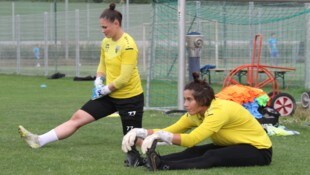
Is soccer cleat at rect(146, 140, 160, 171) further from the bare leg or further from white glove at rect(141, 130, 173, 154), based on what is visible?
the bare leg

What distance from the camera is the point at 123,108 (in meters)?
8.60

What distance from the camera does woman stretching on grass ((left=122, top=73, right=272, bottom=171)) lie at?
6.92 metres

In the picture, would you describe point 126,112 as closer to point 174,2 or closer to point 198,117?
point 198,117

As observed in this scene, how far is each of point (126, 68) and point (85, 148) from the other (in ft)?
4.32

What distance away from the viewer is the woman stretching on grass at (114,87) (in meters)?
8.41

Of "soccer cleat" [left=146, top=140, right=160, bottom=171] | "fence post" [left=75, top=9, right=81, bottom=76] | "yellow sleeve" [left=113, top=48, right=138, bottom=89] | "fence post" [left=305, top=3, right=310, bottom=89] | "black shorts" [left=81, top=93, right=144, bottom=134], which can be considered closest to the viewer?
"soccer cleat" [left=146, top=140, right=160, bottom=171]

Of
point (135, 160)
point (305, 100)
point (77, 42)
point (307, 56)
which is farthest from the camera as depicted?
point (77, 42)

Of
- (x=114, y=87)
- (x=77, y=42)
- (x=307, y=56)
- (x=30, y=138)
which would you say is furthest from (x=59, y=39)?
(x=114, y=87)

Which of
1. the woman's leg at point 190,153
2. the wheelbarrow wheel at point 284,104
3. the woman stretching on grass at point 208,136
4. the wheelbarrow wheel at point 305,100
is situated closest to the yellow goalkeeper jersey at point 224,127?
the woman stretching on grass at point 208,136

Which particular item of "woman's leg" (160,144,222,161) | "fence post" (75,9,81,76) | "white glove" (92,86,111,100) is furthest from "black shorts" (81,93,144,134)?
"fence post" (75,9,81,76)

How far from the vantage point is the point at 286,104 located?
13078 mm

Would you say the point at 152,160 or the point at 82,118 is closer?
the point at 152,160

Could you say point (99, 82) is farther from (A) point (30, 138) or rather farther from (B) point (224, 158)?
(B) point (224, 158)

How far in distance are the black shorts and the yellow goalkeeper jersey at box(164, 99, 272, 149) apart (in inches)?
47.5
